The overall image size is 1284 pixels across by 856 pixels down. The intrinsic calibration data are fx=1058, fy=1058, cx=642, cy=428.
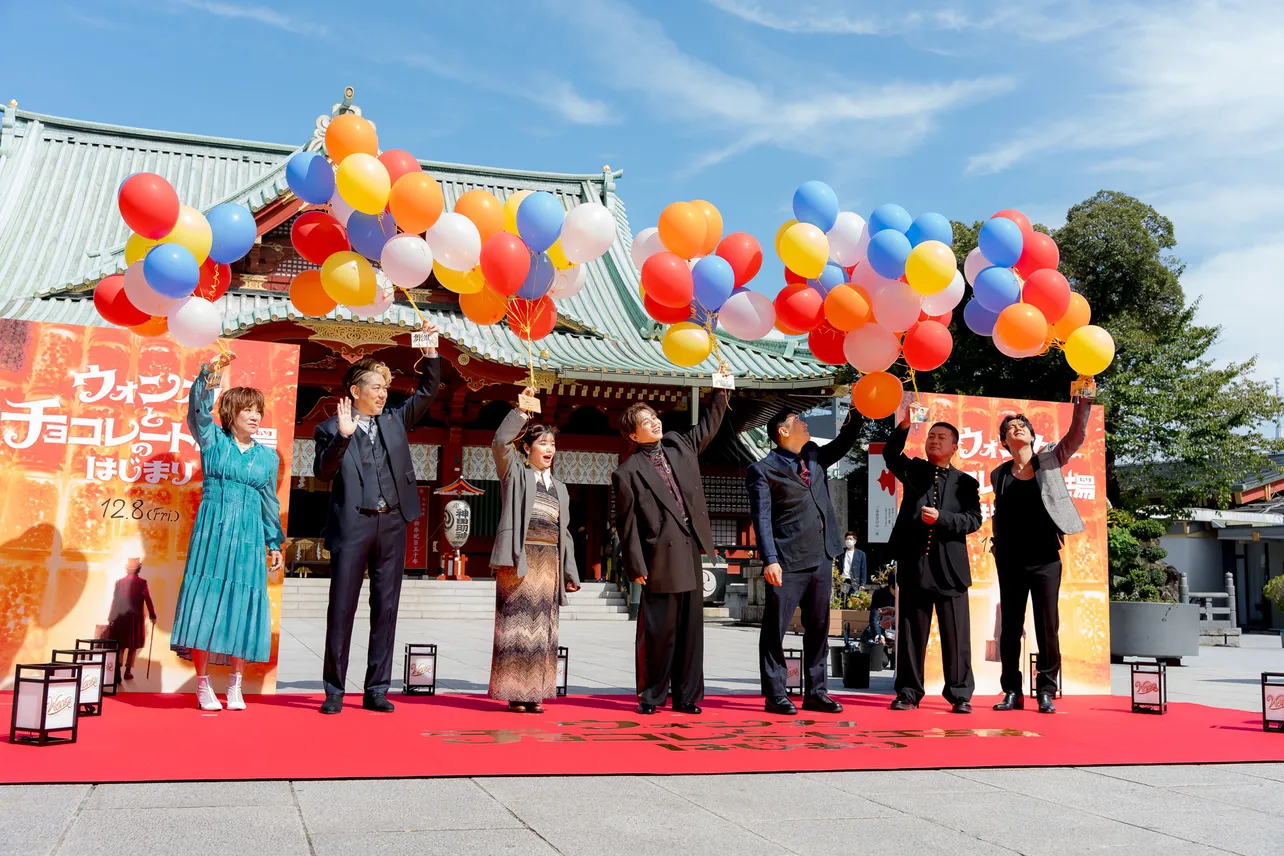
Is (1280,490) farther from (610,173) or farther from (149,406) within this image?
(149,406)

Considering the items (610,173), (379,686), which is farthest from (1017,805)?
(610,173)

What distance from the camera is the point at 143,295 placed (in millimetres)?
4941

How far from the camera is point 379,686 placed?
5.33 meters

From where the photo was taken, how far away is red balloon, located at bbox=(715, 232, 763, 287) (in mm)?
5973

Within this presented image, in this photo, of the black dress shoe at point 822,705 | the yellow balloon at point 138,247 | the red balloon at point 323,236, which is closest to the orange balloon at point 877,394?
the black dress shoe at point 822,705

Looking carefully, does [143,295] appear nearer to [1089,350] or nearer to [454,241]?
[454,241]

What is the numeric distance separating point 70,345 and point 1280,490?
1027 inches

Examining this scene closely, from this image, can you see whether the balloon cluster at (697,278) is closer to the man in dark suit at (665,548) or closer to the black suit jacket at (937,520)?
the man in dark suit at (665,548)

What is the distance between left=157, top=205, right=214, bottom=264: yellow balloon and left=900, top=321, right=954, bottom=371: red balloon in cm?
379

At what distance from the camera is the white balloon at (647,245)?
6012 mm

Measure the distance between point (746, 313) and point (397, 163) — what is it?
6.74 feet

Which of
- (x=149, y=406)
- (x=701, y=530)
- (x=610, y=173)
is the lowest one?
(x=701, y=530)

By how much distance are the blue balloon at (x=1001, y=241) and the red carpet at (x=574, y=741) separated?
249 centimetres

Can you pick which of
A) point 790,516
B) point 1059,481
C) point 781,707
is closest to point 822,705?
Answer: point 781,707
